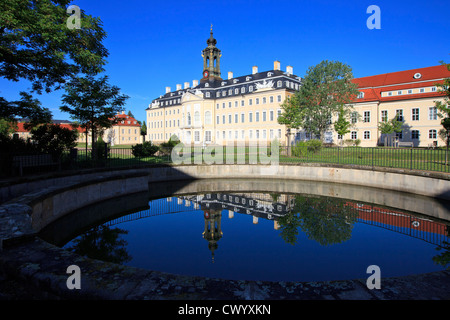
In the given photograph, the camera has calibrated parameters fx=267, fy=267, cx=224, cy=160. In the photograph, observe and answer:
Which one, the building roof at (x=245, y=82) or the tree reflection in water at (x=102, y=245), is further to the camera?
the building roof at (x=245, y=82)

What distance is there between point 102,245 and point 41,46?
883cm

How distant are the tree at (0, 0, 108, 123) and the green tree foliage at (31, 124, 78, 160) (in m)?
1.44

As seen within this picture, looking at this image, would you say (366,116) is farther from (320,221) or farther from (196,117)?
(320,221)

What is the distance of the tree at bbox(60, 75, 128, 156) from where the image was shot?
16.5m

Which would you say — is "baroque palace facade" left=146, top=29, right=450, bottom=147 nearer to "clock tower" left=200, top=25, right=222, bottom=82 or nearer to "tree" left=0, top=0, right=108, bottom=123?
"clock tower" left=200, top=25, right=222, bottom=82

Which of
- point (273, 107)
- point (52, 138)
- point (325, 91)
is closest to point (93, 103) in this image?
point (52, 138)

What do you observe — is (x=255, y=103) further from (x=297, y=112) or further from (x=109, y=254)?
(x=109, y=254)

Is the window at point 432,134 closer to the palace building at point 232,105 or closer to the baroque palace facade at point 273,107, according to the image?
the baroque palace facade at point 273,107

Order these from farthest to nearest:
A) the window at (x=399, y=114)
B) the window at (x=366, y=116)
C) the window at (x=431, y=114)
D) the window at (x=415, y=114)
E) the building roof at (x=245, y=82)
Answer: the building roof at (x=245, y=82), the window at (x=366, y=116), the window at (x=399, y=114), the window at (x=415, y=114), the window at (x=431, y=114)

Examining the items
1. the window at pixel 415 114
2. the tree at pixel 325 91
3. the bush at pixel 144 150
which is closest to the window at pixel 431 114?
the window at pixel 415 114

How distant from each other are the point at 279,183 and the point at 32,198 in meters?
13.0

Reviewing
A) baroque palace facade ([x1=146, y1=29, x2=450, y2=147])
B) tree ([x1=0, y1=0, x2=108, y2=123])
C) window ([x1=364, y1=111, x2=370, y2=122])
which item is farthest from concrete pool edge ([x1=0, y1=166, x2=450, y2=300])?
window ([x1=364, y1=111, x2=370, y2=122])

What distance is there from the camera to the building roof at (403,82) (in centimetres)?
3922

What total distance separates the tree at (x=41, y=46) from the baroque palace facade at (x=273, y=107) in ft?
74.0
